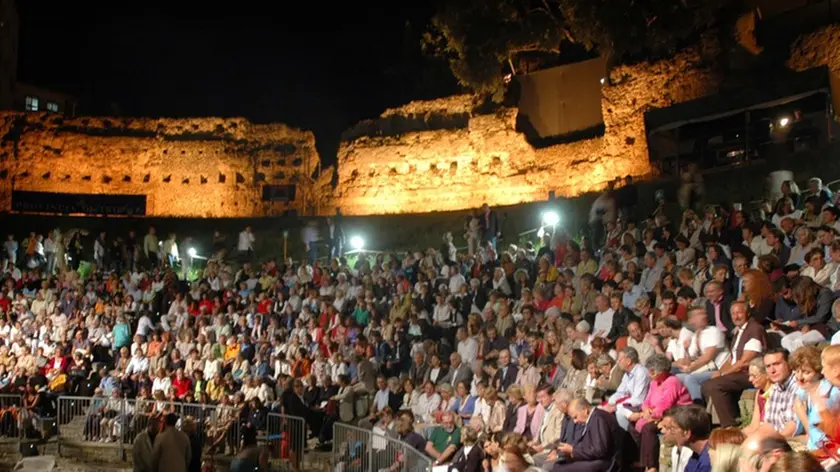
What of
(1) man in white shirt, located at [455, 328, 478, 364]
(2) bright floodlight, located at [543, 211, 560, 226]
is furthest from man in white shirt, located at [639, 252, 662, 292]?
(2) bright floodlight, located at [543, 211, 560, 226]

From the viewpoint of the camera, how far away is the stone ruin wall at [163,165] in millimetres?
29438

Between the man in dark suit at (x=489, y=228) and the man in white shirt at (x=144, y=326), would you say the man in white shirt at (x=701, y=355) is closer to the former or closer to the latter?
the man in dark suit at (x=489, y=228)

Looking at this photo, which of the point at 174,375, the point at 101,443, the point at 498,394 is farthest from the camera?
the point at 174,375

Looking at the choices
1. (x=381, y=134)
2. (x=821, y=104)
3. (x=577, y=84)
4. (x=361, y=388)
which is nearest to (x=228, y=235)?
(x=381, y=134)

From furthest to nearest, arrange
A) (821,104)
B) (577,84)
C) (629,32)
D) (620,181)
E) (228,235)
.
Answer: (577,84), (228,235), (629,32), (620,181), (821,104)

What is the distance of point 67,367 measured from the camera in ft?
50.9

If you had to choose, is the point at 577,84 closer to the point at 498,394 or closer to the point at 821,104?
the point at 821,104

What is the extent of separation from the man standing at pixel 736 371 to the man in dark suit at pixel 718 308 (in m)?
0.72

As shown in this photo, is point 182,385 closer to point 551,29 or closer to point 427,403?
→ point 427,403

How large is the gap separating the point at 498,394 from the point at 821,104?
40.8 ft

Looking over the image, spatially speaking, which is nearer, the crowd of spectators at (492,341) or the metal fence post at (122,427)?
the crowd of spectators at (492,341)

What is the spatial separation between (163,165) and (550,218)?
53.1 ft

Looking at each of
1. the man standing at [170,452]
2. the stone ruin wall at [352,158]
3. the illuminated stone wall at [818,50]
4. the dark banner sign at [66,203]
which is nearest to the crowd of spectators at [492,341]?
the man standing at [170,452]

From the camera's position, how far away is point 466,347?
1173cm
